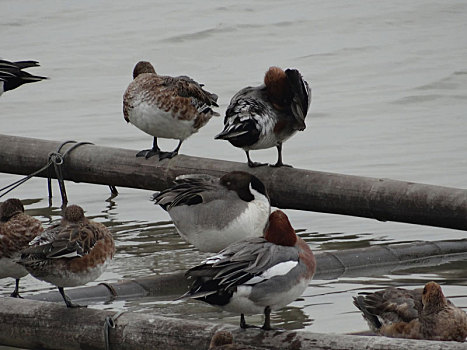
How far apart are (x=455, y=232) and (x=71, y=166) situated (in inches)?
111

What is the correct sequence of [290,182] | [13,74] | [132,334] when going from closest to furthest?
[132,334]
[290,182]
[13,74]

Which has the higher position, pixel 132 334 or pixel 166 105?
pixel 166 105

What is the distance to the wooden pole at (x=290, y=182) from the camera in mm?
7207

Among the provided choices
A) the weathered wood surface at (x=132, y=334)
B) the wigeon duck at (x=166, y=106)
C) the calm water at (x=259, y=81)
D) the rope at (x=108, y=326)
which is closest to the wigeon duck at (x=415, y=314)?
the calm water at (x=259, y=81)

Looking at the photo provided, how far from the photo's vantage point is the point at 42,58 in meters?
17.2

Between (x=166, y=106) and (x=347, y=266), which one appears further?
(x=166, y=106)

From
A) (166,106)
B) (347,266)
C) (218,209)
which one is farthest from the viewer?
(166,106)

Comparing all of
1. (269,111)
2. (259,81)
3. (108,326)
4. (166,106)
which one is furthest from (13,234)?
(259,81)

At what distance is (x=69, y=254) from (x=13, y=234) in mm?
691

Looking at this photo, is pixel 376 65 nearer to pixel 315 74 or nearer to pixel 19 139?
pixel 315 74

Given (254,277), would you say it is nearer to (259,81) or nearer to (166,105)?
(166,105)

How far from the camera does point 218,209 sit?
6840 mm

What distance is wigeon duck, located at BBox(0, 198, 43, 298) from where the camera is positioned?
632cm

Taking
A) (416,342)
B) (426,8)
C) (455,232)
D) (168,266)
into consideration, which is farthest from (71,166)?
(426,8)
